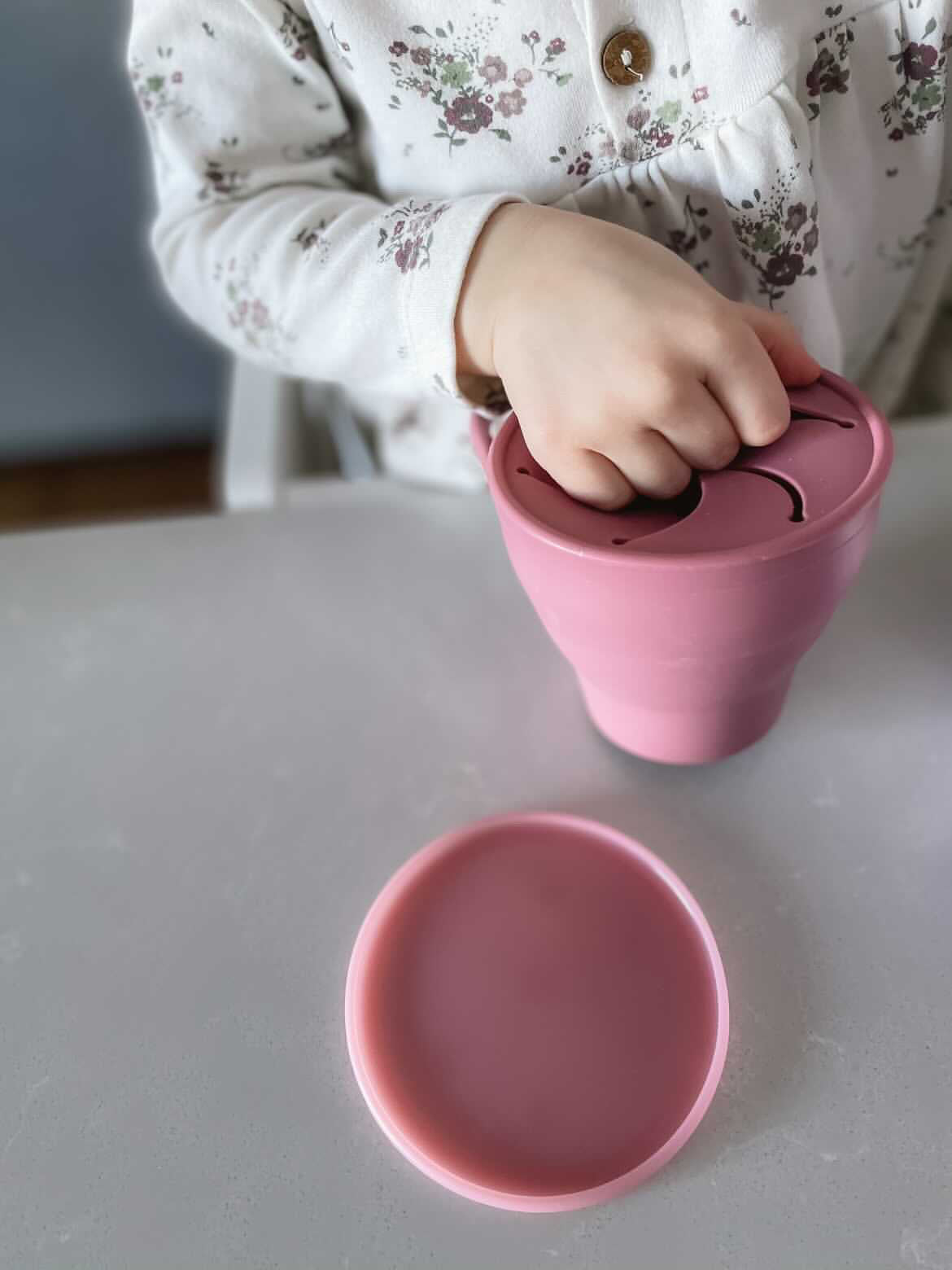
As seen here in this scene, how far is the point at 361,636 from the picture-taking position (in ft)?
1.37

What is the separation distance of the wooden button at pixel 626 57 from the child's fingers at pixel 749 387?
13 centimetres

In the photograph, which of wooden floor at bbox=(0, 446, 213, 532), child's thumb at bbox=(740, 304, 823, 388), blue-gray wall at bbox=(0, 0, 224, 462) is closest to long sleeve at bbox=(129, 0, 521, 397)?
child's thumb at bbox=(740, 304, 823, 388)

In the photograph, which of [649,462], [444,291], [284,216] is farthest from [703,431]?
[284,216]

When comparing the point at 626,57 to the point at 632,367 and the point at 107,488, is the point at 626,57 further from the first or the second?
the point at 107,488

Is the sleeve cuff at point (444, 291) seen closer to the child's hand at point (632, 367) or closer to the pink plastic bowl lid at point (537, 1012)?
the child's hand at point (632, 367)

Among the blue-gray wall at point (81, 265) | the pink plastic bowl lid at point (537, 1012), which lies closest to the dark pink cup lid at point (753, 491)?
the pink plastic bowl lid at point (537, 1012)

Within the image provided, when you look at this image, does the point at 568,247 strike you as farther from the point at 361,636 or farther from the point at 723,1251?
the point at 723,1251

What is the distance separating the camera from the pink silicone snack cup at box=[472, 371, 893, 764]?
10.2 inches

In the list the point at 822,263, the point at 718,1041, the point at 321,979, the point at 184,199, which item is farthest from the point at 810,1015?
the point at 184,199

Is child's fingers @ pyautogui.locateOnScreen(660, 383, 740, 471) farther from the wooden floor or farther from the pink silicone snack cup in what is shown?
the wooden floor

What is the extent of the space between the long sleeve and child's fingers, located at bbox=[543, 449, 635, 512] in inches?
3.6

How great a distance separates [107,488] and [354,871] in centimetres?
80

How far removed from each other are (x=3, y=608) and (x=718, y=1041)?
35cm

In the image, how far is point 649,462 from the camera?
11.6 inches
